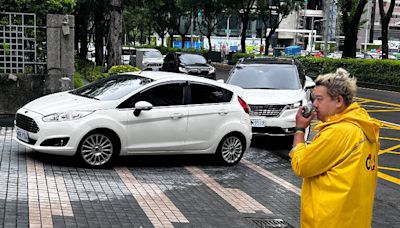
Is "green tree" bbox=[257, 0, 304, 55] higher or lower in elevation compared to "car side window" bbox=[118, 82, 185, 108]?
higher

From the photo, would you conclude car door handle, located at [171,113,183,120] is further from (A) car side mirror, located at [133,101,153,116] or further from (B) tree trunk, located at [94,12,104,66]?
(B) tree trunk, located at [94,12,104,66]

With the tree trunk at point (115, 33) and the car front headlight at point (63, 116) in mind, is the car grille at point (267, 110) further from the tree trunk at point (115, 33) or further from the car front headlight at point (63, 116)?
the tree trunk at point (115, 33)

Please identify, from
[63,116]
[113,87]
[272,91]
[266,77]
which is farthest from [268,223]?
[266,77]

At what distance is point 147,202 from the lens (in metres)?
6.69

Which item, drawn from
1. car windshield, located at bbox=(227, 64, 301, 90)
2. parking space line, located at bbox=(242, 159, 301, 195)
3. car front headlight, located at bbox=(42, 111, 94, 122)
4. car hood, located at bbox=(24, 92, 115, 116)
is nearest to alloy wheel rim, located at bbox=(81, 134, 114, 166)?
car front headlight, located at bbox=(42, 111, 94, 122)

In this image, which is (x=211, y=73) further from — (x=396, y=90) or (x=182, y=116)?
(x=182, y=116)

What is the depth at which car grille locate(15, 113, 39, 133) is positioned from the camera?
8.09m

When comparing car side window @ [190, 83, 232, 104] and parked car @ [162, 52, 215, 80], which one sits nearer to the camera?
car side window @ [190, 83, 232, 104]

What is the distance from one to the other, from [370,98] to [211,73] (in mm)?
7947

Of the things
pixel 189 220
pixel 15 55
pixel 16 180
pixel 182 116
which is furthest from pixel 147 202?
pixel 15 55

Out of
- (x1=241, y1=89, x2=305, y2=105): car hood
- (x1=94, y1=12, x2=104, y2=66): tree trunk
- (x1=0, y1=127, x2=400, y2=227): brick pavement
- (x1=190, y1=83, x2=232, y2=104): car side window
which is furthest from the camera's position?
(x1=94, y1=12, x2=104, y2=66): tree trunk

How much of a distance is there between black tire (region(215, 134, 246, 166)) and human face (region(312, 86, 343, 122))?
20.2 ft

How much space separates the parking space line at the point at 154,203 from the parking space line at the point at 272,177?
2.06m

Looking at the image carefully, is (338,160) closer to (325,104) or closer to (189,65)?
(325,104)
